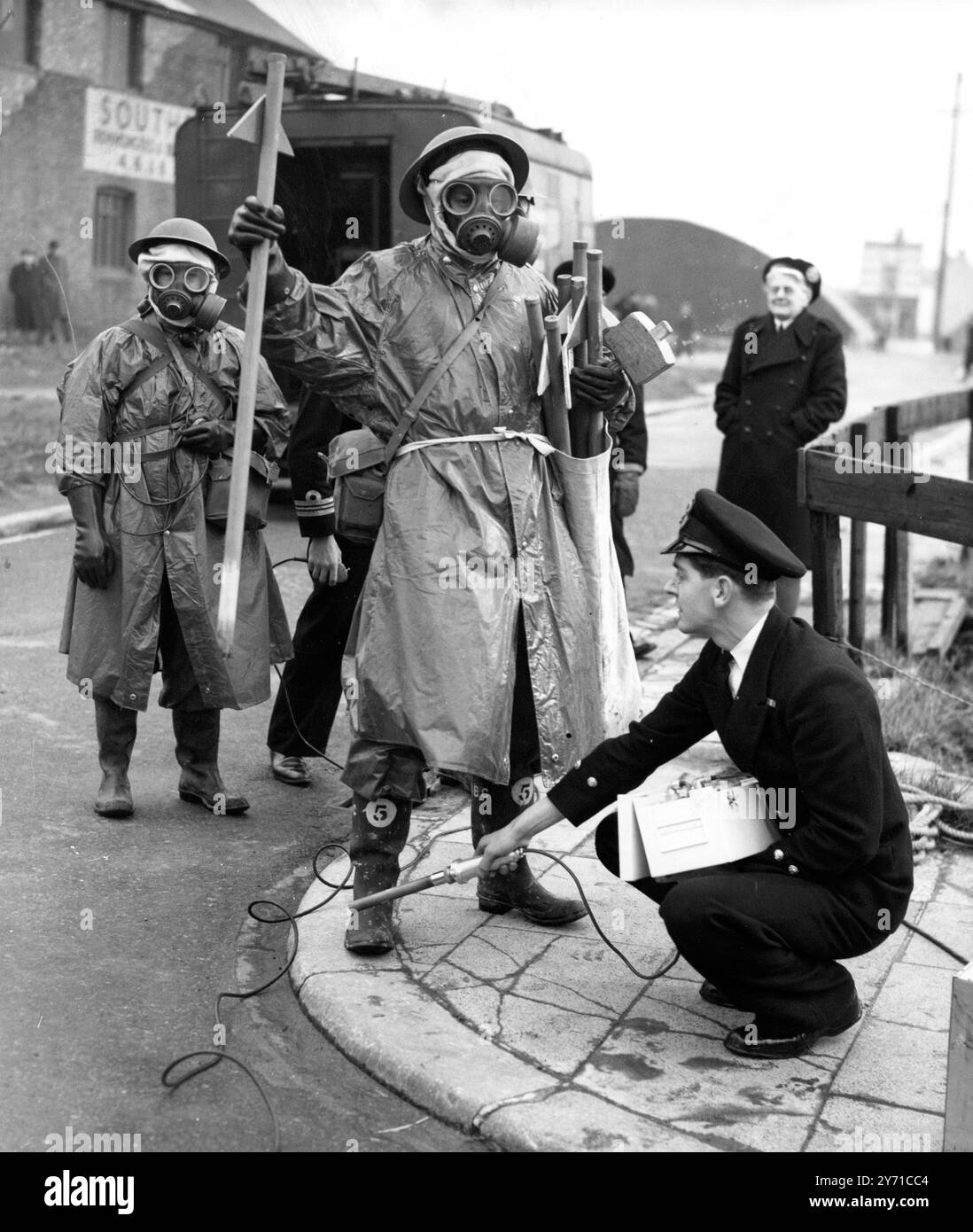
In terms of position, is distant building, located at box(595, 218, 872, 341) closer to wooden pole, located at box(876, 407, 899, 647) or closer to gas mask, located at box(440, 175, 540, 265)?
wooden pole, located at box(876, 407, 899, 647)

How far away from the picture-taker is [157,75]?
2208 centimetres

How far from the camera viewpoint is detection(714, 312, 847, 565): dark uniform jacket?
6914mm

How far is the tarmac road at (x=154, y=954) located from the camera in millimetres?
3225

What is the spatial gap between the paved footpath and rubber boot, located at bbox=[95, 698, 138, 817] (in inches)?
36.5

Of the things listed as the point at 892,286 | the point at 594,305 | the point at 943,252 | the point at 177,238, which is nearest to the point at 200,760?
the point at 177,238

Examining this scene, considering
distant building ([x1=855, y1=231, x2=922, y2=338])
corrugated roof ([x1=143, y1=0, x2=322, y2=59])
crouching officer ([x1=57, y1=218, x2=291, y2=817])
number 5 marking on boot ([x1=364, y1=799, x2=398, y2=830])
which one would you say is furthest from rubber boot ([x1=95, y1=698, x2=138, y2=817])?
distant building ([x1=855, y1=231, x2=922, y2=338])

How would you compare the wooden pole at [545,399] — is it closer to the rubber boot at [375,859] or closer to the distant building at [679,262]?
the rubber boot at [375,859]

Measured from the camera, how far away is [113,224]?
22.3 meters

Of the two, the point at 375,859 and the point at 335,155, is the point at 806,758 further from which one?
the point at 335,155

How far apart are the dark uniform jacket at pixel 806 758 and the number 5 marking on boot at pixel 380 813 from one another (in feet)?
1.59

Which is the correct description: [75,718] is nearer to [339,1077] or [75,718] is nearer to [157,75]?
[339,1077]

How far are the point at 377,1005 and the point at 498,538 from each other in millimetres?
1174

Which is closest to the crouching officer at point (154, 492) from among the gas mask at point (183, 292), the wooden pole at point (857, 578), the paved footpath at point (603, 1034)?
the gas mask at point (183, 292)

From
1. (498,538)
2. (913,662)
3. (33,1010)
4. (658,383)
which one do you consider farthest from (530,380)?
(658,383)
